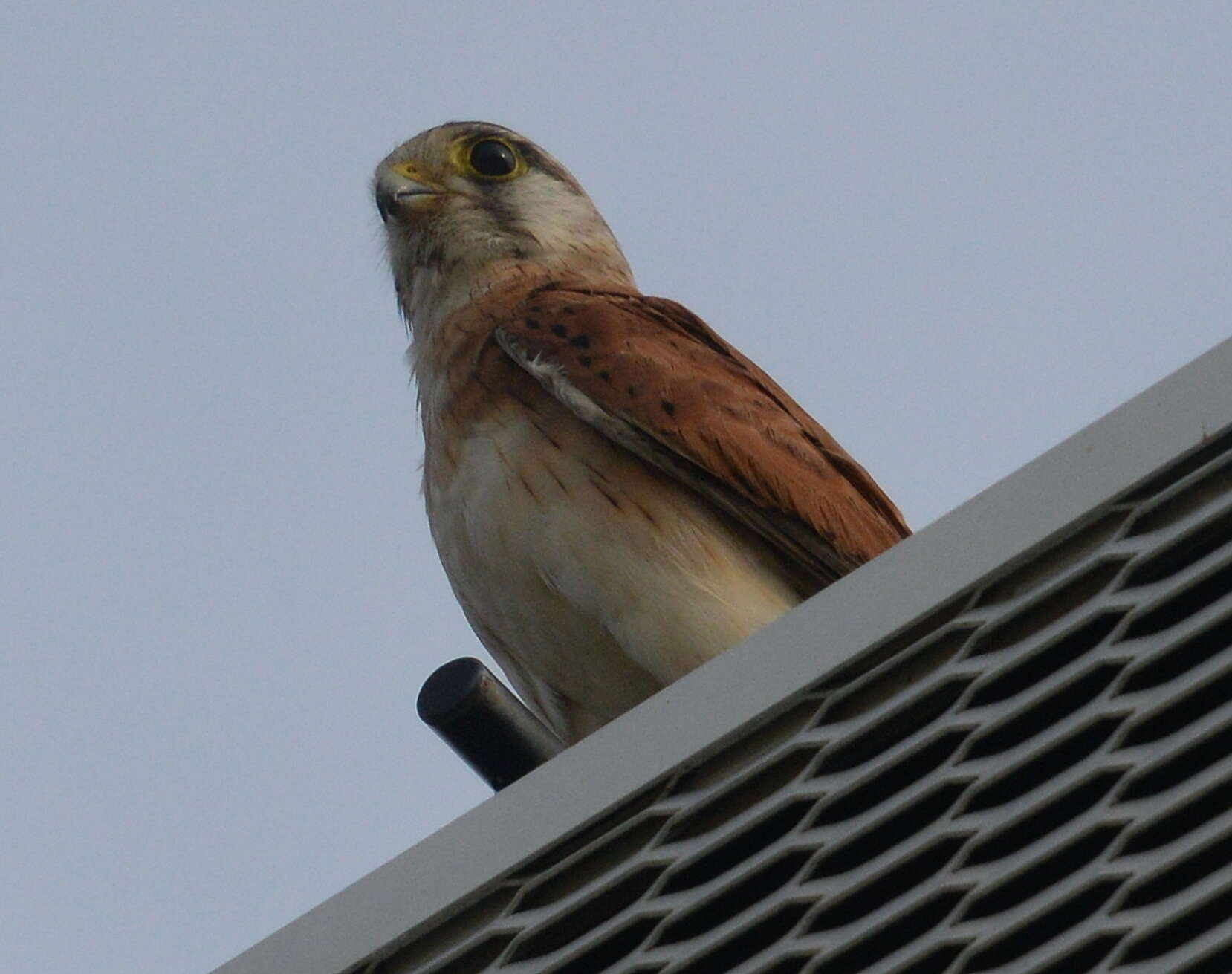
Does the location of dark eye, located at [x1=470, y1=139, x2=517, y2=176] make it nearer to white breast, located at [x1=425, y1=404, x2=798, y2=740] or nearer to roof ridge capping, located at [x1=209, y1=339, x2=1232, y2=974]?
white breast, located at [x1=425, y1=404, x2=798, y2=740]

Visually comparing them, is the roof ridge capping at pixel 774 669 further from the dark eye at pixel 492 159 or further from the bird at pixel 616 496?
the dark eye at pixel 492 159

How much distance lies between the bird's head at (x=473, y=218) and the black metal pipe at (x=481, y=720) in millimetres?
2455

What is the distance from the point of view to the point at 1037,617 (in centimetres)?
219

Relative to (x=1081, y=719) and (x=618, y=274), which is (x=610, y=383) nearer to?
(x=618, y=274)

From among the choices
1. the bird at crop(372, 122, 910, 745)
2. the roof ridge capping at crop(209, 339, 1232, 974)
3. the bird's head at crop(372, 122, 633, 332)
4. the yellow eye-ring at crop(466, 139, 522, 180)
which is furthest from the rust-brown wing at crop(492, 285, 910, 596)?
the roof ridge capping at crop(209, 339, 1232, 974)

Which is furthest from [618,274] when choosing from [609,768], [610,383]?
[609,768]

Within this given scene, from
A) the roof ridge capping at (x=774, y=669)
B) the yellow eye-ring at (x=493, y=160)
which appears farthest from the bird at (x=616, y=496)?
the roof ridge capping at (x=774, y=669)

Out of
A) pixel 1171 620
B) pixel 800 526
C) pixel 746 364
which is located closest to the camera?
pixel 1171 620

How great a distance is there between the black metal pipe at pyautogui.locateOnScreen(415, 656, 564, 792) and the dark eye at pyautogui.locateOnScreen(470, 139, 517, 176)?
10.5 ft

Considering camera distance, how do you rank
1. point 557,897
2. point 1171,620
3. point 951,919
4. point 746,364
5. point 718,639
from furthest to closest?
point 746,364 < point 718,639 < point 557,897 < point 1171,620 < point 951,919

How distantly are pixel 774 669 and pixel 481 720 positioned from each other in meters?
0.76

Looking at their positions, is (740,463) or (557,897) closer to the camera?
(557,897)

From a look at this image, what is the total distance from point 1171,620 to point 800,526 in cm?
241

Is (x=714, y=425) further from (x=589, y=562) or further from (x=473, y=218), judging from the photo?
(x=473, y=218)
